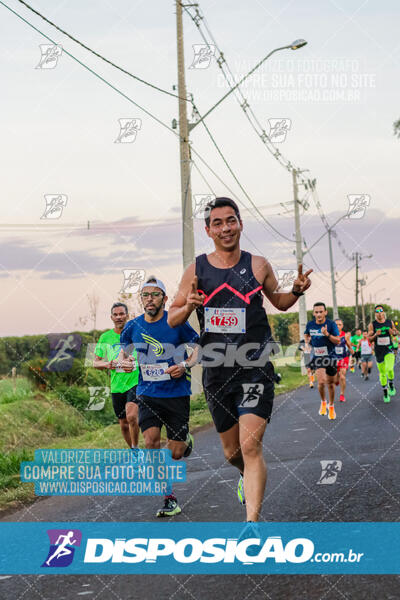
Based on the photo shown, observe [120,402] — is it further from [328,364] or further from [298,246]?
[298,246]

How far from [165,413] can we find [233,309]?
213 cm

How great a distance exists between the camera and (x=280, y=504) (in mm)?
6441

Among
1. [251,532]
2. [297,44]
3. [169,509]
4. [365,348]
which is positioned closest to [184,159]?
[297,44]

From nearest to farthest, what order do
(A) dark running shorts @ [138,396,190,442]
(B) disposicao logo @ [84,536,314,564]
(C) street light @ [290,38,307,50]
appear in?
(B) disposicao logo @ [84,536,314,564] < (A) dark running shorts @ [138,396,190,442] < (C) street light @ [290,38,307,50]

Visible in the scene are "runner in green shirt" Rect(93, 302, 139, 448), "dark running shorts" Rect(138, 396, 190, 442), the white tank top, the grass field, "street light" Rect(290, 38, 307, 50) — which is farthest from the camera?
the white tank top

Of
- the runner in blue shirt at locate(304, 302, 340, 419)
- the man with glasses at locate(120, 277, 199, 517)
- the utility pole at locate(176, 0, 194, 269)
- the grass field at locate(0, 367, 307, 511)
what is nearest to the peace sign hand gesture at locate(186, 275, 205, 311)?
the man with glasses at locate(120, 277, 199, 517)

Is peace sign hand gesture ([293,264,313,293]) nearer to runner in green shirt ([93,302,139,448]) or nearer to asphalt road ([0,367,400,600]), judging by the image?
asphalt road ([0,367,400,600])

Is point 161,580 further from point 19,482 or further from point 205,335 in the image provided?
point 19,482

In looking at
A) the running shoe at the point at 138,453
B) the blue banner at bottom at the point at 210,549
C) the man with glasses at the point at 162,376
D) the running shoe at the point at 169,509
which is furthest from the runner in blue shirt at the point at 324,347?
the blue banner at bottom at the point at 210,549

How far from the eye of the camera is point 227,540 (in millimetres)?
5234

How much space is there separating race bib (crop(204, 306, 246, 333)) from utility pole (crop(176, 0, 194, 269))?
12.4 meters

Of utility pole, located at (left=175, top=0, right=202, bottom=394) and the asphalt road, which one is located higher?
utility pole, located at (left=175, top=0, right=202, bottom=394)

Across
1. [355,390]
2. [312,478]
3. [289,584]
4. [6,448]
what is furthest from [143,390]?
[355,390]

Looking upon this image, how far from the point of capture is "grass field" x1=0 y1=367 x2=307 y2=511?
12.2 m
